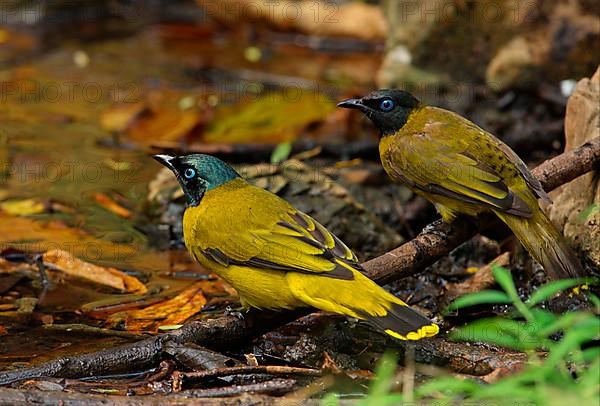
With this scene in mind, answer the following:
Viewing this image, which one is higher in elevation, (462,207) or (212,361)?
(462,207)

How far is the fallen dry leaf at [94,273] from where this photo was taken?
5.79 metres

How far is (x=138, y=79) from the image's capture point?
10516 mm

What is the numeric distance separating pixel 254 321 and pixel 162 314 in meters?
0.94

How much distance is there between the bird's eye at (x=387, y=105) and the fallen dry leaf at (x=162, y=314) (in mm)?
1545

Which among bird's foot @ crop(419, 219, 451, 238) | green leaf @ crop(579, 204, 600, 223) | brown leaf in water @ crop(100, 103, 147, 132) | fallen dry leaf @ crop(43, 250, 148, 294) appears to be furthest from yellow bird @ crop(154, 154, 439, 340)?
brown leaf in water @ crop(100, 103, 147, 132)

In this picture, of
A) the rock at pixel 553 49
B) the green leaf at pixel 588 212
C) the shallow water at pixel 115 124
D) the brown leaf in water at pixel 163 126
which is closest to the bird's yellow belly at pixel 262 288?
the shallow water at pixel 115 124

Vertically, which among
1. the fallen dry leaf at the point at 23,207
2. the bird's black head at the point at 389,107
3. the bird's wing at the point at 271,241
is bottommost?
the fallen dry leaf at the point at 23,207

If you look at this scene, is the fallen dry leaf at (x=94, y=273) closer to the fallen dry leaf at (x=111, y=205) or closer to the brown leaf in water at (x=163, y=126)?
the fallen dry leaf at (x=111, y=205)

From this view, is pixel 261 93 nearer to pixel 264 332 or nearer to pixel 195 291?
pixel 195 291

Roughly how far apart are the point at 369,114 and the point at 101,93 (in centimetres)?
476

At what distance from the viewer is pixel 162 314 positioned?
5371 mm

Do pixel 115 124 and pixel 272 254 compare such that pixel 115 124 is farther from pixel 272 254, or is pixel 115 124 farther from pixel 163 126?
pixel 272 254

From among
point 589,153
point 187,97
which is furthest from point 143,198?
point 589,153

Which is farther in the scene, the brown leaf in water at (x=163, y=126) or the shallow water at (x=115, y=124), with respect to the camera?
the brown leaf in water at (x=163, y=126)
